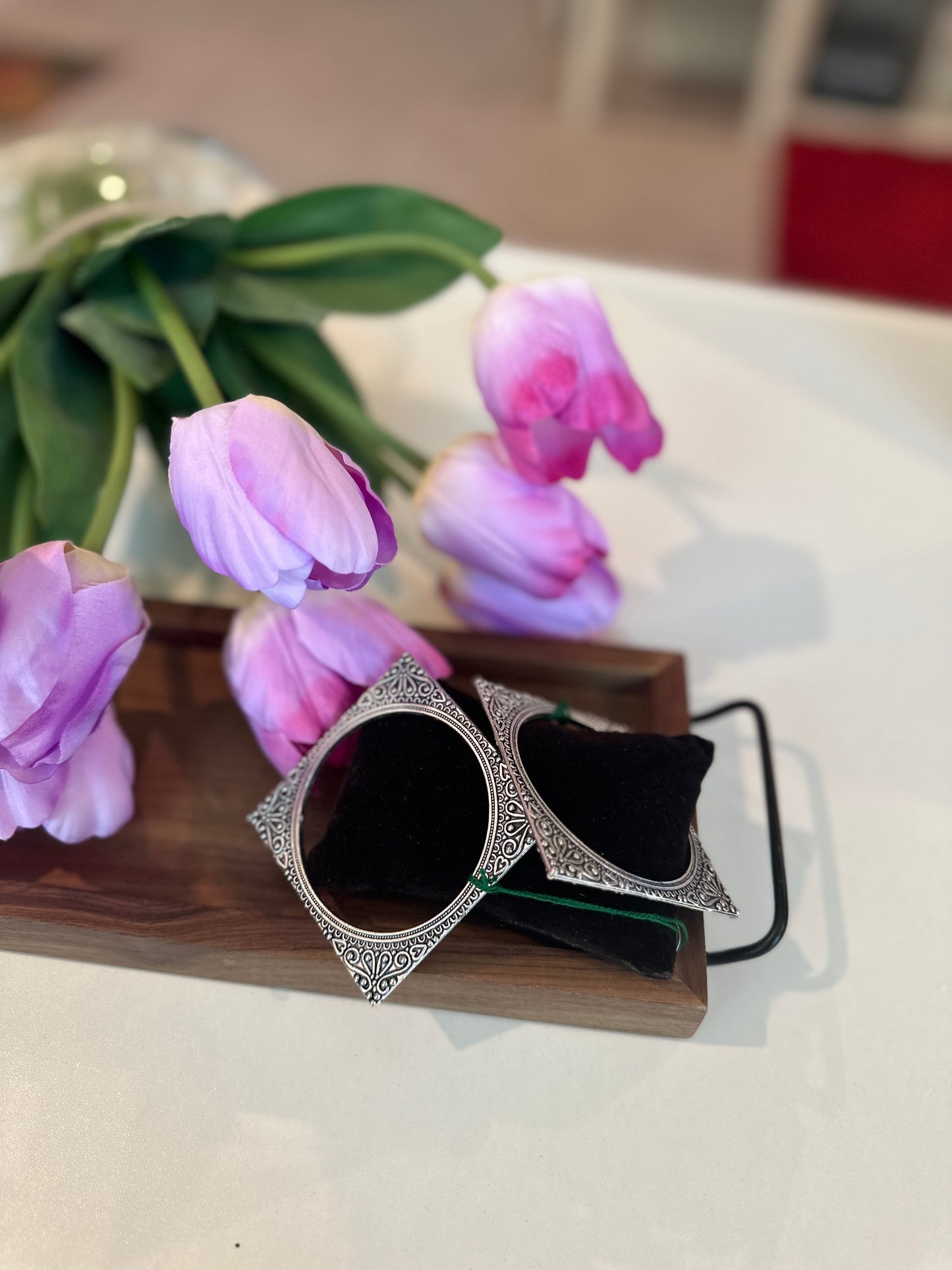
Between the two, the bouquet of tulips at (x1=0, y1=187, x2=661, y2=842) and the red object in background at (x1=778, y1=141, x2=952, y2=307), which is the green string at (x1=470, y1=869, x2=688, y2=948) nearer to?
the bouquet of tulips at (x1=0, y1=187, x2=661, y2=842)

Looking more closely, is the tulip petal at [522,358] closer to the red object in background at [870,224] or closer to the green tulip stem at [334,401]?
the green tulip stem at [334,401]

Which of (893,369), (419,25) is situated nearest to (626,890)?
(893,369)

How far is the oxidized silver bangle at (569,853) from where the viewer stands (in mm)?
298

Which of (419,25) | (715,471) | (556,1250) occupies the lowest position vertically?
(556,1250)

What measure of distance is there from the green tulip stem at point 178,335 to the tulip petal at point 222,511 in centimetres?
7

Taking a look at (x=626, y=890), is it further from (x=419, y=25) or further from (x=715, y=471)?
(x=419, y=25)

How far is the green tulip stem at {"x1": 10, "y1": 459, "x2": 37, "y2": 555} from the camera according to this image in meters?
0.36

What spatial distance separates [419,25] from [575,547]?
5.42 feet

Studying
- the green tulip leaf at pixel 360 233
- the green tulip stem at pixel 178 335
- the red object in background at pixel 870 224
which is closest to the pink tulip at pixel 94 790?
the green tulip stem at pixel 178 335

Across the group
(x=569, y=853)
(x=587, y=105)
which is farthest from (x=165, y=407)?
(x=587, y=105)

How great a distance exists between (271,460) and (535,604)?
15cm

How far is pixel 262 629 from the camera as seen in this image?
0.35 metres

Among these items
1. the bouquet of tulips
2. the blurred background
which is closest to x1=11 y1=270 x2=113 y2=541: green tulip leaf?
the bouquet of tulips

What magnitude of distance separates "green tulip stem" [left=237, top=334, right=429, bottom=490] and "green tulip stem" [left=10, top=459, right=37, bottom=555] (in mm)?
105
